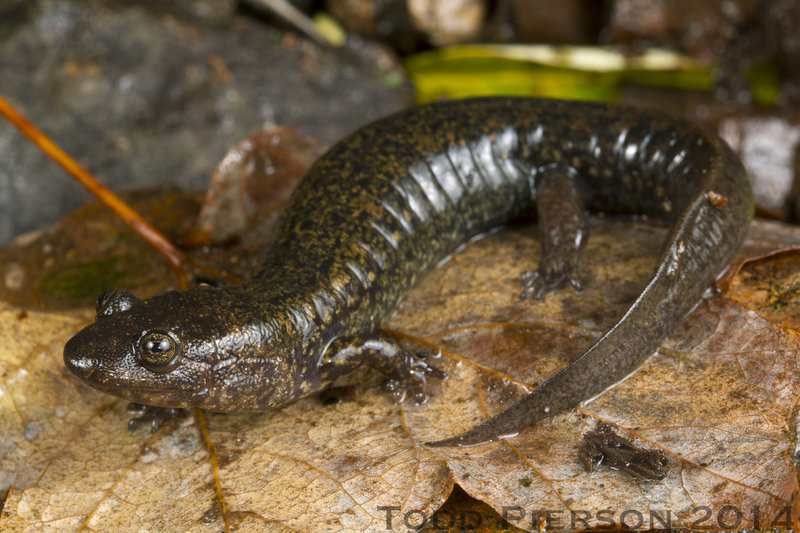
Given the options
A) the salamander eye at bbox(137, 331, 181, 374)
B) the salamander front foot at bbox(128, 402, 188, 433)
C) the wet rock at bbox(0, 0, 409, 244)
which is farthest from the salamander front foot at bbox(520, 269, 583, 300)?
the wet rock at bbox(0, 0, 409, 244)

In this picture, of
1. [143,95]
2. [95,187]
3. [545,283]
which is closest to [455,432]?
[545,283]

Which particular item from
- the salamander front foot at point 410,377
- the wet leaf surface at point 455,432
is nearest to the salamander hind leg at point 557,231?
the wet leaf surface at point 455,432

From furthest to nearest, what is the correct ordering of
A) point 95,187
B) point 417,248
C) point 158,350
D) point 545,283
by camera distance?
point 417,248 → point 95,187 → point 545,283 → point 158,350

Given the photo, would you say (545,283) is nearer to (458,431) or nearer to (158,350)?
(458,431)

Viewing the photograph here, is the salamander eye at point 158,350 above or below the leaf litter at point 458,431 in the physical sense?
above

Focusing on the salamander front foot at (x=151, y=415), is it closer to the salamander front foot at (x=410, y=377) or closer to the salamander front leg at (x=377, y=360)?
the salamander front leg at (x=377, y=360)

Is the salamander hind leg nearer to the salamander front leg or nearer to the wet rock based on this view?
the salamander front leg

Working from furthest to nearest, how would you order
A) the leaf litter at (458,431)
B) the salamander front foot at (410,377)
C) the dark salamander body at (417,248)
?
the salamander front foot at (410,377) → the dark salamander body at (417,248) → the leaf litter at (458,431)

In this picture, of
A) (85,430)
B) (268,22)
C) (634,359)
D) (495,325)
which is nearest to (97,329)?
(85,430)
